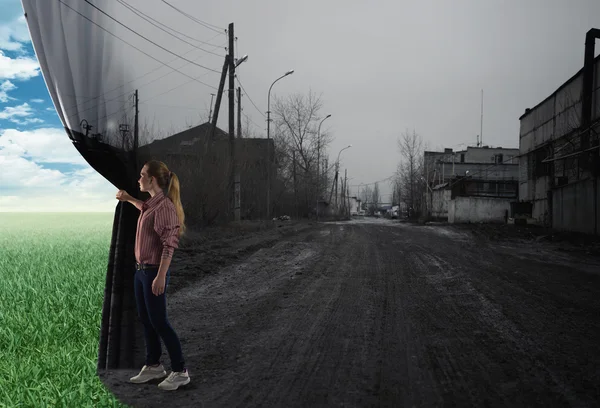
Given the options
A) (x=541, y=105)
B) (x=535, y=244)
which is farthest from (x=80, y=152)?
(x=541, y=105)

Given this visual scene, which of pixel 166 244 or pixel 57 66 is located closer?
pixel 166 244

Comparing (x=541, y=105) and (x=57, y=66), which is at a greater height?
(x=541, y=105)

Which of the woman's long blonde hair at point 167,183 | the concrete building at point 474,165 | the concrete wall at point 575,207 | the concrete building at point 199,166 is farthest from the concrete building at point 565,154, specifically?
the concrete building at point 474,165

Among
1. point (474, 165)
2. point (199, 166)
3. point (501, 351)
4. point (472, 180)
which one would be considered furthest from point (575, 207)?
point (474, 165)

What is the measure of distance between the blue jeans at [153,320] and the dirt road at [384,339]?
0.11 metres

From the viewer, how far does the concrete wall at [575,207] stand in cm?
1396

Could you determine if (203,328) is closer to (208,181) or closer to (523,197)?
(208,181)

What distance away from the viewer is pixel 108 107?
2598 millimetres

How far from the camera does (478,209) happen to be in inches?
1299

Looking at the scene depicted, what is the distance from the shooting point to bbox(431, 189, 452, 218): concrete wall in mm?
40097

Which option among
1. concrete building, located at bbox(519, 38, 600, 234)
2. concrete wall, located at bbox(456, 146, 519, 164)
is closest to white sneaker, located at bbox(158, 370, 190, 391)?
concrete building, located at bbox(519, 38, 600, 234)

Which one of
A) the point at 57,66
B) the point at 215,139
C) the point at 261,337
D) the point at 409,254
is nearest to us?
the point at 57,66

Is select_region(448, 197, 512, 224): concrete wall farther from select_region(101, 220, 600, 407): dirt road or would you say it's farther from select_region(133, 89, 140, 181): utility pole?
select_region(133, 89, 140, 181): utility pole

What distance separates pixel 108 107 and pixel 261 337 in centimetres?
230
